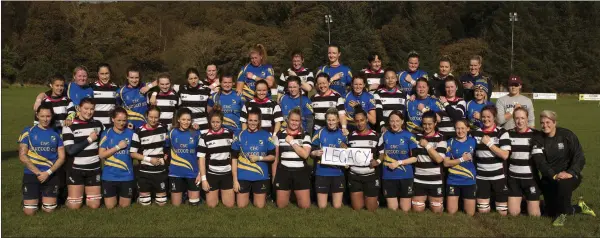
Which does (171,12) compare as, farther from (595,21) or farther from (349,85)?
(349,85)

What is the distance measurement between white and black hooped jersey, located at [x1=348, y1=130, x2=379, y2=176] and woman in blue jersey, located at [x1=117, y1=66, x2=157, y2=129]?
11.1 ft

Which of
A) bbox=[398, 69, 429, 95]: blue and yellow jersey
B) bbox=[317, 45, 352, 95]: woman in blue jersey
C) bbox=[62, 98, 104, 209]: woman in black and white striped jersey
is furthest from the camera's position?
bbox=[317, 45, 352, 95]: woman in blue jersey

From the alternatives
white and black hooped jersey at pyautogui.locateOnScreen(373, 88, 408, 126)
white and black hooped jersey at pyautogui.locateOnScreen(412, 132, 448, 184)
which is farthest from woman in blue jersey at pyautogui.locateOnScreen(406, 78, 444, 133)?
white and black hooped jersey at pyautogui.locateOnScreen(412, 132, 448, 184)

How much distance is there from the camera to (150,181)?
768 cm

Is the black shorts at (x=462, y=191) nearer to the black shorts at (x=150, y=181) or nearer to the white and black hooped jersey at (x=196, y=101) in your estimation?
the white and black hooped jersey at (x=196, y=101)

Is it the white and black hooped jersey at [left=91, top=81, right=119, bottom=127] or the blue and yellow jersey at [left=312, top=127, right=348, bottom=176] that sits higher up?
the white and black hooped jersey at [left=91, top=81, right=119, bottom=127]

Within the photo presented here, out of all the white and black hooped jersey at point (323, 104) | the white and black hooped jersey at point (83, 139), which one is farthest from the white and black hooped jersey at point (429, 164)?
the white and black hooped jersey at point (83, 139)

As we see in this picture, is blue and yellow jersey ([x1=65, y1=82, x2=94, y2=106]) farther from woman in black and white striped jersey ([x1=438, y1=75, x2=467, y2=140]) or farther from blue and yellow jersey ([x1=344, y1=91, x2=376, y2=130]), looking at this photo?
woman in black and white striped jersey ([x1=438, y1=75, x2=467, y2=140])

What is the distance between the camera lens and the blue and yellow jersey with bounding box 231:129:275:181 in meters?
7.69

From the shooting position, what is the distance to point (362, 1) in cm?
6525

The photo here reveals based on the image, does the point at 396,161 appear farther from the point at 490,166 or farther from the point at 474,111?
the point at 474,111

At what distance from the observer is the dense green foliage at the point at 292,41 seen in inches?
2211

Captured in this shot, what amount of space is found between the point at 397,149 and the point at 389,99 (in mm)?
1159

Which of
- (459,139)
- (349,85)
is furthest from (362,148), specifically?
(349,85)
